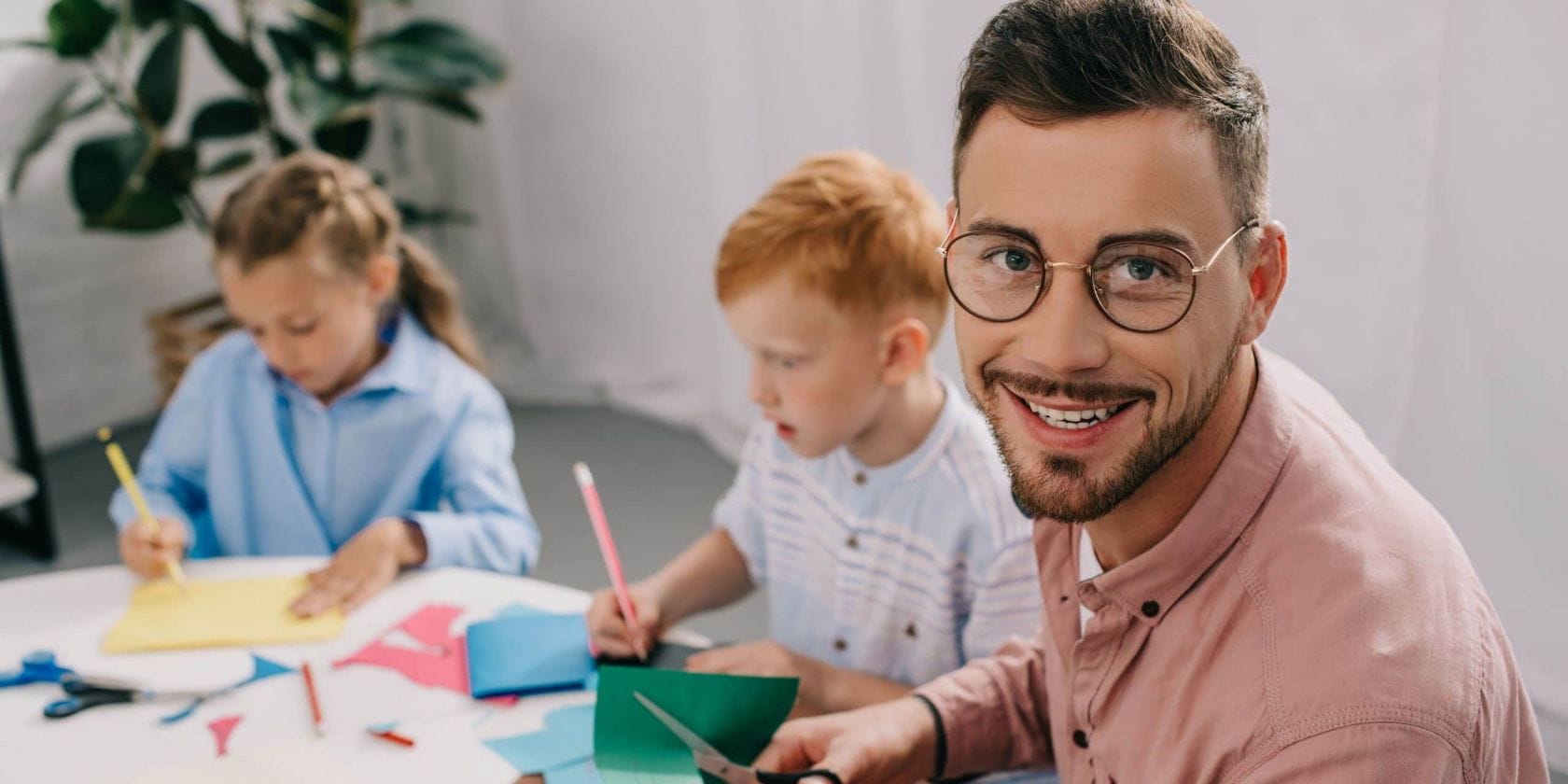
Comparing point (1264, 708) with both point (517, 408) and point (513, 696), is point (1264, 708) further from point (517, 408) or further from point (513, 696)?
point (517, 408)

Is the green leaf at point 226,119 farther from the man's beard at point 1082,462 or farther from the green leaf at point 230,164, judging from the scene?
the man's beard at point 1082,462

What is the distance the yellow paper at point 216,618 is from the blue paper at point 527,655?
16 centimetres

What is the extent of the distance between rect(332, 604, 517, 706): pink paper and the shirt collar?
56 centimetres

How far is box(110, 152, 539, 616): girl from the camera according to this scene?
1701 mm

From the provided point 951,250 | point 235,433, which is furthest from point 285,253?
point 951,250

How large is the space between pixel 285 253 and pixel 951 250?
3.37 ft

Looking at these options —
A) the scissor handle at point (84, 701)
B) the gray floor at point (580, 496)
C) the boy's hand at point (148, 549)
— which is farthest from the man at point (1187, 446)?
the gray floor at point (580, 496)

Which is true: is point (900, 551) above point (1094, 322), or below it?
below

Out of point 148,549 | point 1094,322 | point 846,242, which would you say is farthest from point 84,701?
point 1094,322

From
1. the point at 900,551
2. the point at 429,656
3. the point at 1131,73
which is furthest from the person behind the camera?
the point at 900,551

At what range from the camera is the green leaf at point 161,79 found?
2.74m

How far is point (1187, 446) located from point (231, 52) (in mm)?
2436

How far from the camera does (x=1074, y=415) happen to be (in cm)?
93

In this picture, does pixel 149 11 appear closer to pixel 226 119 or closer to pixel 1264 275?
pixel 226 119
